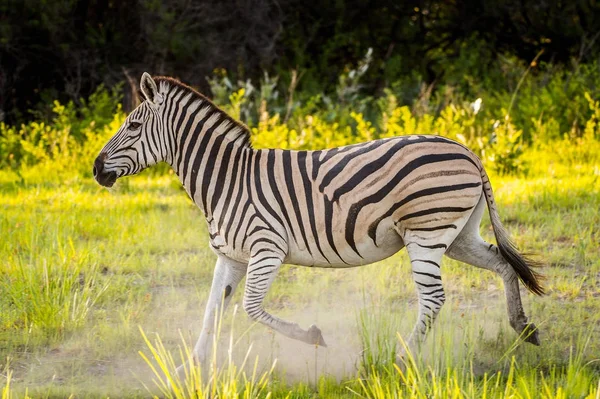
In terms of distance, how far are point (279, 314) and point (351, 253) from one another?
4.38 feet

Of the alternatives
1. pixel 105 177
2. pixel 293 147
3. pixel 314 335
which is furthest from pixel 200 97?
pixel 293 147

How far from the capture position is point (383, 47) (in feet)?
49.5

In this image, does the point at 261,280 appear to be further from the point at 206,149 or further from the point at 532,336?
the point at 532,336

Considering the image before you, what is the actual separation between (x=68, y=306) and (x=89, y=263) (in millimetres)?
1217

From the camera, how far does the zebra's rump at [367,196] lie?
14.4 ft

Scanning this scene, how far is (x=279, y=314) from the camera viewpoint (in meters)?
5.69

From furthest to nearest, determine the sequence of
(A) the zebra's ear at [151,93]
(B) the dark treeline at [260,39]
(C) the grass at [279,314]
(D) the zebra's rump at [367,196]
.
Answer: (B) the dark treeline at [260,39] → (A) the zebra's ear at [151,93] → (D) the zebra's rump at [367,196] → (C) the grass at [279,314]

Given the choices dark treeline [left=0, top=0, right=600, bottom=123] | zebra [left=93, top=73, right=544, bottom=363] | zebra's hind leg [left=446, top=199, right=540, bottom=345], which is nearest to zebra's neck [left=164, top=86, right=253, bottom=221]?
zebra [left=93, top=73, right=544, bottom=363]

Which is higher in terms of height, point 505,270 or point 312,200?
point 312,200

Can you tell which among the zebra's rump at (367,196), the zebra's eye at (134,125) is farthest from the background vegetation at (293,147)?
the zebra's eye at (134,125)

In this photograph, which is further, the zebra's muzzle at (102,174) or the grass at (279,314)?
the zebra's muzzle at (102,174)

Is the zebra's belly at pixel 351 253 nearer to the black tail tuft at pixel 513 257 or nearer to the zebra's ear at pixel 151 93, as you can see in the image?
the black tail tuft at pixel 513 257

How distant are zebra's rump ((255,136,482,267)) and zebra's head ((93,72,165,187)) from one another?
64cm

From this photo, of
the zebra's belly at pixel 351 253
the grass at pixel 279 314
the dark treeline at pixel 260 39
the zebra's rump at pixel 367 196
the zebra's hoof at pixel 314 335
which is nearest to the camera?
the grass at pixel 279 314
